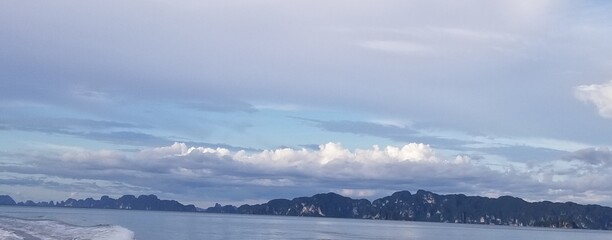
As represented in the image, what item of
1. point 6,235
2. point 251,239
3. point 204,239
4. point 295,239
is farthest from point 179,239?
point 6,235

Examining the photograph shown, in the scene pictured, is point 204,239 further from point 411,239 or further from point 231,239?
point 411,239

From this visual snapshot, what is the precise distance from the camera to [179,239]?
77000 millimetres

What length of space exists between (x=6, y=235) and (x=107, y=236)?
12575 millimetres

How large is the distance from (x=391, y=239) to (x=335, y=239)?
14.1 meters

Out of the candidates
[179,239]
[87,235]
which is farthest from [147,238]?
[87,235]

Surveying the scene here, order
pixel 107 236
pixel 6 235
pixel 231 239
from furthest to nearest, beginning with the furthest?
pixel 231 239
pixel 107 236
pixel 6 235

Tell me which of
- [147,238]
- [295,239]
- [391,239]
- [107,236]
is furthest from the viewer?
[391,239]

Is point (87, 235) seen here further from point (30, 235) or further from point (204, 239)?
point (204, 239)

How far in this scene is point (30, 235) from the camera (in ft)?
206

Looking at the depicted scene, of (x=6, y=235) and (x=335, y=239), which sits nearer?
(x=6, y=235)

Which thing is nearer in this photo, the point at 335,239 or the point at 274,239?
the point at 274,239

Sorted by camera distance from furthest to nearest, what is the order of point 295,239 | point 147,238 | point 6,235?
point 295,239
point 147,238
point 6,235

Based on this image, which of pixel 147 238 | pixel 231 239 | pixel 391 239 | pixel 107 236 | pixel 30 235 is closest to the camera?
pixel 30 235

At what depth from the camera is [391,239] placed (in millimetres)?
105938
